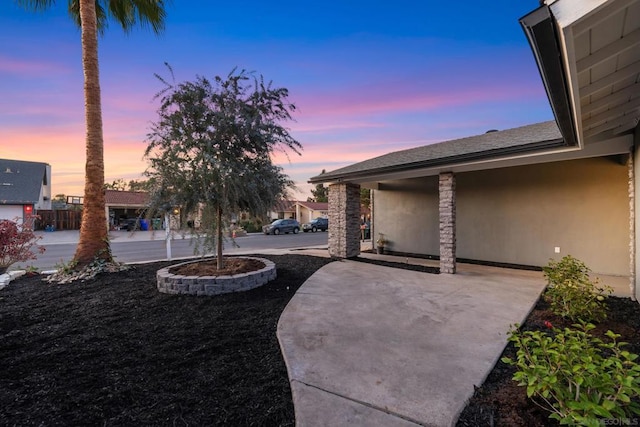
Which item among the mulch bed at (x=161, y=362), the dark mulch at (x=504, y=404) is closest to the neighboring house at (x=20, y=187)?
the mulch bed at (x=161, y=362)

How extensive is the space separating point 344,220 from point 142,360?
22.5 ft

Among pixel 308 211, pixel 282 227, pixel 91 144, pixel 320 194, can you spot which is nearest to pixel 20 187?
pixel 282 227

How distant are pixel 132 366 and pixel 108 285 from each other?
3.94m

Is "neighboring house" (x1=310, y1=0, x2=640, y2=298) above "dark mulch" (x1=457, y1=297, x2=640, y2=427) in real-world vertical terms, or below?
above

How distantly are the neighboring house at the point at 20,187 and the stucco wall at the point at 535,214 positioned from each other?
2929 cm

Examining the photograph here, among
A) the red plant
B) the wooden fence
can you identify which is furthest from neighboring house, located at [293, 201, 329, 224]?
the red plant

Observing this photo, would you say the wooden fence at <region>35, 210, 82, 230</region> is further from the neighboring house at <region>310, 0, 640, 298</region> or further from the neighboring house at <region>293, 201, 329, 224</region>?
the neighboring house at <region>310, 0, 640, 298</region>

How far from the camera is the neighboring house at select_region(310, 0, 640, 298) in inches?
84.4

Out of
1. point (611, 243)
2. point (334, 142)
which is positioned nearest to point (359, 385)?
point (611, 243)

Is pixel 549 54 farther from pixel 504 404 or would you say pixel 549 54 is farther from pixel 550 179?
pixel 550 179

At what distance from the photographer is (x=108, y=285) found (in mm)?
5812

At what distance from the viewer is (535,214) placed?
302 inches

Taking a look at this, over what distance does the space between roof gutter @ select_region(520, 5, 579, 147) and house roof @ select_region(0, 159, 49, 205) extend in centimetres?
3394

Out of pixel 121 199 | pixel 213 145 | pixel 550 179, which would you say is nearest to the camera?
pixel 213 145
